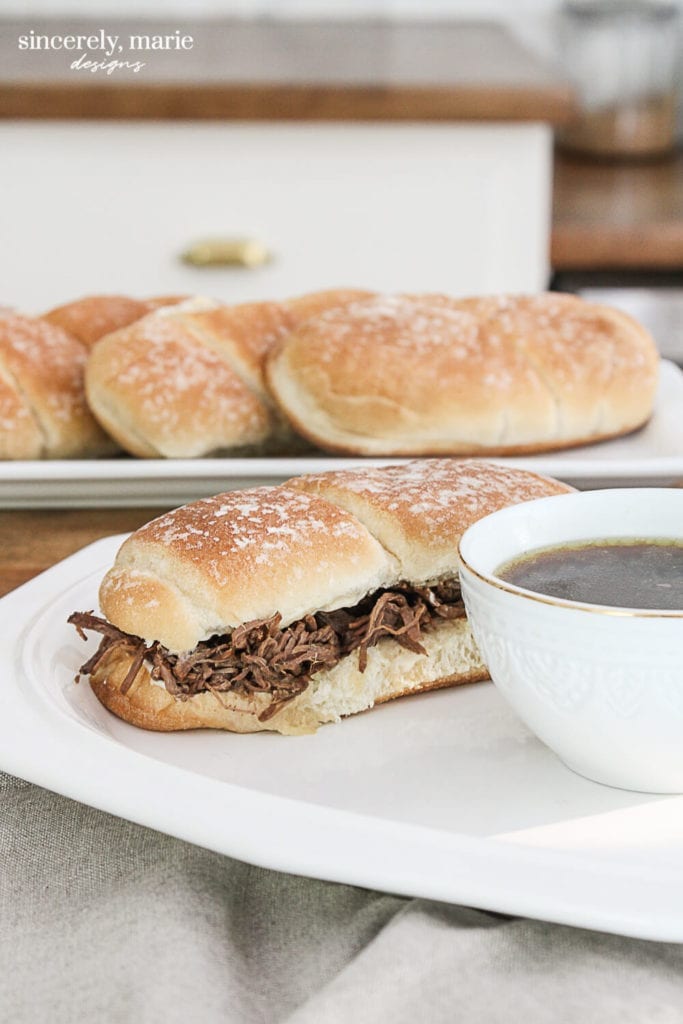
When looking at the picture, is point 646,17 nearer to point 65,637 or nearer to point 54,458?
point 54,458

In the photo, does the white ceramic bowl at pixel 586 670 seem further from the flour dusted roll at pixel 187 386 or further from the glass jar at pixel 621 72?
the glass jar at pixel 621 72

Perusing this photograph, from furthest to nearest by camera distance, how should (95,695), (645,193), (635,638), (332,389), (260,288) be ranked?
(645,193) → (260,288) → (332,389) → (95,695) → (635,638)

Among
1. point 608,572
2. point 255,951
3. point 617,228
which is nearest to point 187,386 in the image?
point 608,572

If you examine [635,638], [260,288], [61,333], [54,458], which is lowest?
[260,288]

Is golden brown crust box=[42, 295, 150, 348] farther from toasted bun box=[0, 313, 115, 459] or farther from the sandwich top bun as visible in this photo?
the sandwich top bun

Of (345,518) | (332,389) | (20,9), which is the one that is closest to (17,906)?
(345,518)

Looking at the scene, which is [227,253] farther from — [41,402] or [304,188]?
[41,402]

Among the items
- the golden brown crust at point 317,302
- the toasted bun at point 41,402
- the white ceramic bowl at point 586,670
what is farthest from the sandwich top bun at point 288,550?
the golden brown crust at point 317,302

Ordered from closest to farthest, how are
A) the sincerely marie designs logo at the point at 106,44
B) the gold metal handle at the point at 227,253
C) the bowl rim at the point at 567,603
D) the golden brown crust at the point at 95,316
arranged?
the bowl rim at the point at 567,603, the golden brown crust at the point at 95,316, the gold metal handle at the point at 227,253, the sincerely marie designs logo at the point at 106,44
